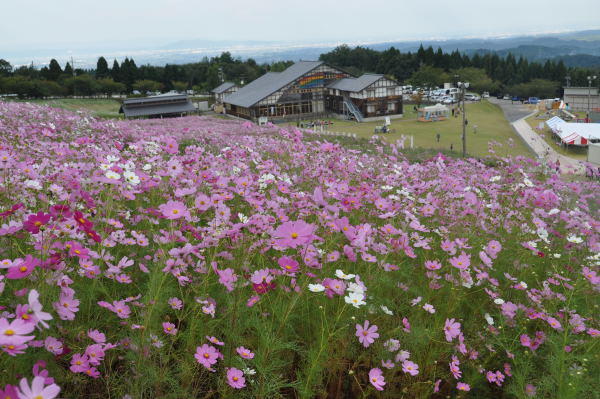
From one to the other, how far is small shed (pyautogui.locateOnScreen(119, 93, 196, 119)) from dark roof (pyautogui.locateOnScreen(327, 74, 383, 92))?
14.8 meters

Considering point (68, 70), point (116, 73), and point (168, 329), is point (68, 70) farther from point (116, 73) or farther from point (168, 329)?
point (168, 329)

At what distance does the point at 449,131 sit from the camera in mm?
34281

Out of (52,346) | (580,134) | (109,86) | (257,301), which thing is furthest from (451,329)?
(109,86)

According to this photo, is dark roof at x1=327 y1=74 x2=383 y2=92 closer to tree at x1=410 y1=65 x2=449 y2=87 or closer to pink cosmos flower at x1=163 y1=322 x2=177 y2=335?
tree at x1=410 y1=65 x2=449 y2=87

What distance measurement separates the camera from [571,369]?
7.25 ft

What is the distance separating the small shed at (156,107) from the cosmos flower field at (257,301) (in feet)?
121

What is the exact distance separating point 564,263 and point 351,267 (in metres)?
2.27

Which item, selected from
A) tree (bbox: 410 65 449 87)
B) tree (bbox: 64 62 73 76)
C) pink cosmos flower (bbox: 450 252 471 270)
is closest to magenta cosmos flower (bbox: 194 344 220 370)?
pink cosmos flower (bbox: 450 252 471 270)

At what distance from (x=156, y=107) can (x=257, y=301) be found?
41222mm

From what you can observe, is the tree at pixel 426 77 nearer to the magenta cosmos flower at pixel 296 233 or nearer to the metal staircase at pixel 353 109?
the metal staircase at pixel 353 109

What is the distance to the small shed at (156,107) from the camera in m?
38.1

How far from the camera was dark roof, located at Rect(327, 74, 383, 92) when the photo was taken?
40.9m

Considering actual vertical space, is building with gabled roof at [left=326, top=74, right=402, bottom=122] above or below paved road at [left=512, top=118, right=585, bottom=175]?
above

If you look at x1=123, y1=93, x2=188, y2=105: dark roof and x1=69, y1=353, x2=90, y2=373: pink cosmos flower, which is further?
x1=123, y1=93, x2=188, y2=105: dark roof
